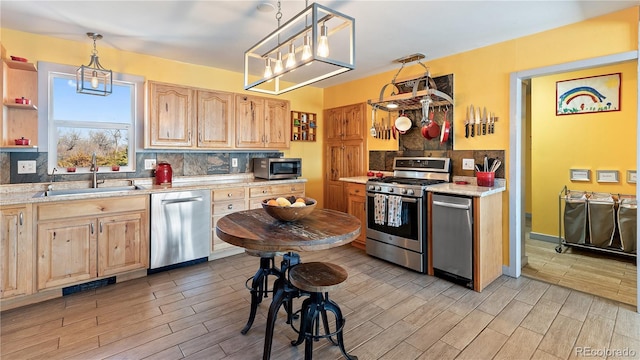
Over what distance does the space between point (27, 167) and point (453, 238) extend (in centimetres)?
422

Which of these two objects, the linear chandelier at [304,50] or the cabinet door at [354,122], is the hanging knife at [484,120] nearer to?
the linear chandelier at [304,50]

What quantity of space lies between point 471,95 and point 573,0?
119 centimetres

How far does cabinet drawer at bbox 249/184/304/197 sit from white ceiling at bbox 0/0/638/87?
1.69 meters

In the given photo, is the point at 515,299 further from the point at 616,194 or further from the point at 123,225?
the point at 123,225

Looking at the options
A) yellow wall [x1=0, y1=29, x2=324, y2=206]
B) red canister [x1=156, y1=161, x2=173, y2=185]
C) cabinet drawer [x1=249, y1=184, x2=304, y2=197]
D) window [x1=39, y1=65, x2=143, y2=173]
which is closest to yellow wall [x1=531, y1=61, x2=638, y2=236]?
yellow wall [x1=0, y1=29, x2=324, y2=206]

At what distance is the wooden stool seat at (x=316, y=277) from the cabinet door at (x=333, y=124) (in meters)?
3.33

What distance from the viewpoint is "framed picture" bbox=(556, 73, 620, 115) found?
3.58 m

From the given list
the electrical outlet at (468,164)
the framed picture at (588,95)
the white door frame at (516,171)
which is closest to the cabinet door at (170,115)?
the electrical outlet at (468,164)

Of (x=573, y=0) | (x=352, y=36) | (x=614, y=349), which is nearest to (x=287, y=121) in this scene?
(x=352, y=36)

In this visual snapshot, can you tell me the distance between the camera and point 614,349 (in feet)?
6.40

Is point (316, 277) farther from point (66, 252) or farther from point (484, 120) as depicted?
point (484, 120)

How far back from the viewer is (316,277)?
1777 millimetres

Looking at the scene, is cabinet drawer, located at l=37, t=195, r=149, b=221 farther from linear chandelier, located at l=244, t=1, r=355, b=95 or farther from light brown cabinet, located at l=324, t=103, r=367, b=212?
light brown cabinet, located at l=324, t=103, r=367, b=212

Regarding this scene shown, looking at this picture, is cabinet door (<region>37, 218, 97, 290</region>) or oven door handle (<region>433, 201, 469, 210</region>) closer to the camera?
cabinet door (<region>37, 218, 97, 290</region>)
